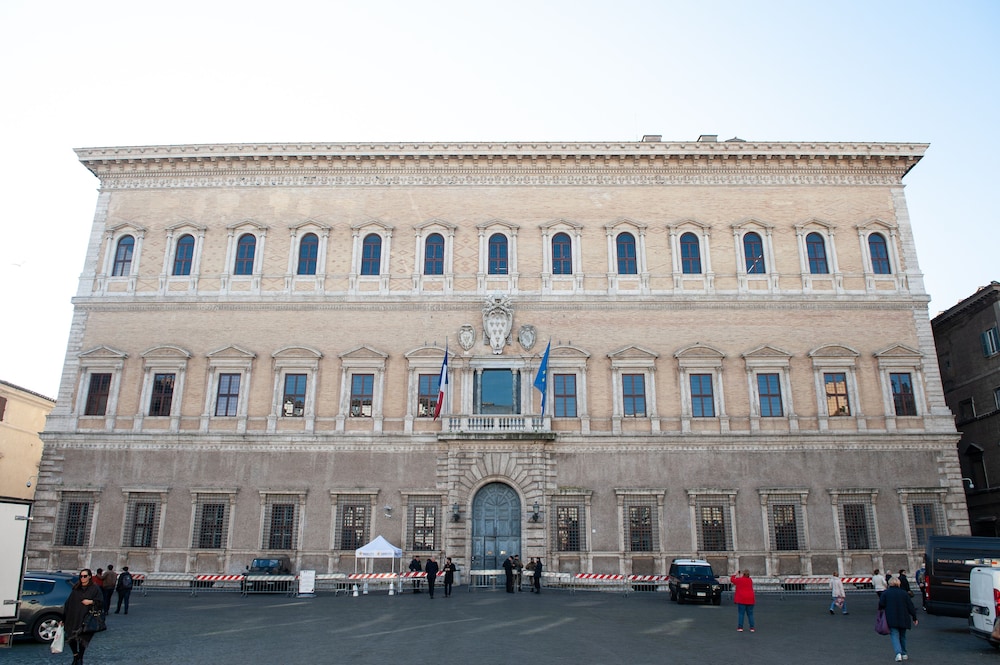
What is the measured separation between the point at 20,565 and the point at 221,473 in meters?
16.6

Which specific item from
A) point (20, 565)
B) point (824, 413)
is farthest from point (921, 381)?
point (20, 565)

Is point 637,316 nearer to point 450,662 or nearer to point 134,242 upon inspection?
point 450,662

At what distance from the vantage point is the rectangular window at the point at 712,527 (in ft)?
93.9

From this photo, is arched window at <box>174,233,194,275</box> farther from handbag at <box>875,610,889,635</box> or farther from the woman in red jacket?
handbag at <box>875,610,889,635</box>

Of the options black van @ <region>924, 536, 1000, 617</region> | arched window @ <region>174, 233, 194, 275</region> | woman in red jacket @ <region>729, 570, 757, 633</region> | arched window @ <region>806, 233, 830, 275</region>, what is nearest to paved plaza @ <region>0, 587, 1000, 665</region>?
woman in red jacket @ <region>729, 570, 757, 633</region>

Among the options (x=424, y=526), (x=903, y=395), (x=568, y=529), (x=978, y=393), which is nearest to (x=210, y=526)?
(x=424, y=526)

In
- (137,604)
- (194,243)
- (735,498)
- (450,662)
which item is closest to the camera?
(450,662)

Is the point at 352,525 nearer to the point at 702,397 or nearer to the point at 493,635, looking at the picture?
the point at 493,635

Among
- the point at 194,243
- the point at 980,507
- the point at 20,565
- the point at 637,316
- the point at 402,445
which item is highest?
the point at 194,243

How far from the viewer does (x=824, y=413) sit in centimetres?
2984

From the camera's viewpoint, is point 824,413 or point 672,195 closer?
point 824,413

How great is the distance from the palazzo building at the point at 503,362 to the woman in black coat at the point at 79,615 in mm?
17029

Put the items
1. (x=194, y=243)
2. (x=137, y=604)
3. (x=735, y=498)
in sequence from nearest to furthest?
1. (x=137, y=604)
2. (x=735, y=498)
3. (x=194, y=243)

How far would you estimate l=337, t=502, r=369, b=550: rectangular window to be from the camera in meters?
28.8
